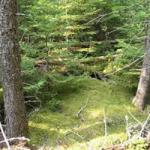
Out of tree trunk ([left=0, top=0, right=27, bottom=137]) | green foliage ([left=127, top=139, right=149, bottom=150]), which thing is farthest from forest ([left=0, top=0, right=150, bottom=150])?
green foliage ([left=127, top=139, right=149, bottom=150])

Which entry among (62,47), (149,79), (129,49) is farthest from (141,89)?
(62,47)

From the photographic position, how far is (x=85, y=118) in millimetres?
7434

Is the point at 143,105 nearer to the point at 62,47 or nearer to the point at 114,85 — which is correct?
the point at 114,85

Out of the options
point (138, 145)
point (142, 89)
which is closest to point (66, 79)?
point (142, 89)

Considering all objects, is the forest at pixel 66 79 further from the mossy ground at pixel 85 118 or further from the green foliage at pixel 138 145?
the green foliage at pixel 138 145

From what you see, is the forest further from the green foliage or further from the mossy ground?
the green foliage

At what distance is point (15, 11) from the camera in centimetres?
554

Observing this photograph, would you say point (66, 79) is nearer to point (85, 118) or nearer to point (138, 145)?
point (85, 118)

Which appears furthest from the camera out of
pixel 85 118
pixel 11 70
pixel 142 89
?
pixel 142 89

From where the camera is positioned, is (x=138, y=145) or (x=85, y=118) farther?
(x=85, y=118)

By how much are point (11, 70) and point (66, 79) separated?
8.48 feet

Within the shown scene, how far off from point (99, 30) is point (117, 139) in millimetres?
5210

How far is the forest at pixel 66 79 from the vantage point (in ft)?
19.2

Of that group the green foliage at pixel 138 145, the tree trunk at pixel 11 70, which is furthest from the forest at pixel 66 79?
the green foliage at pixel 138 145
